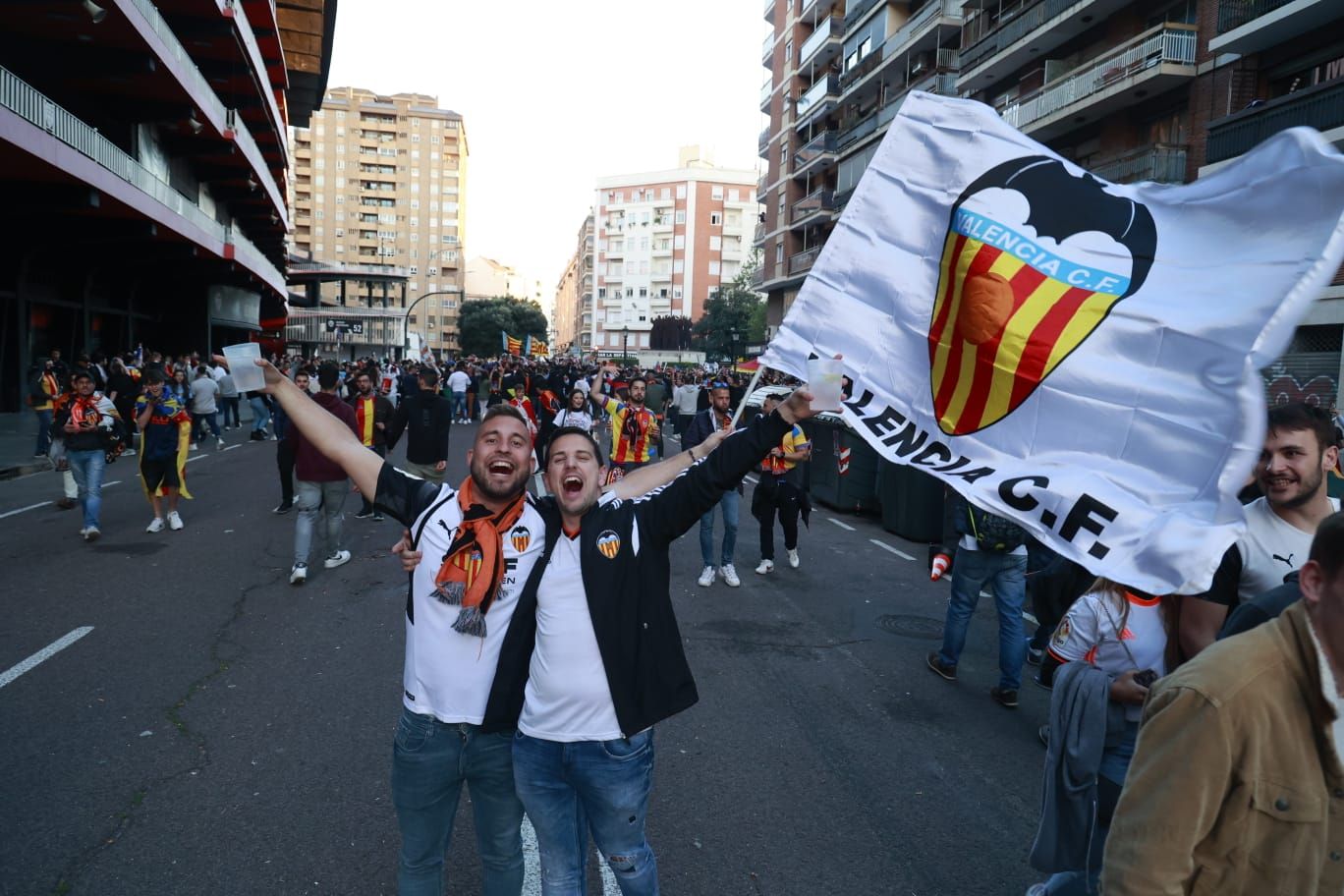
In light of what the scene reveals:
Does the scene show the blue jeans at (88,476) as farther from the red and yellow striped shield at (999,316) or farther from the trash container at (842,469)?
the red and yellow striped shield at (999,316)

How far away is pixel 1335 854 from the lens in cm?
166

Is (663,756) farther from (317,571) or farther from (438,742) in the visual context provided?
(317,571)

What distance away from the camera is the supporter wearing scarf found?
263cm

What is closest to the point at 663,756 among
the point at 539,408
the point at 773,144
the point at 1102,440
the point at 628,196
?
the point at 1102,440

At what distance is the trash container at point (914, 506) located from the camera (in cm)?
1102

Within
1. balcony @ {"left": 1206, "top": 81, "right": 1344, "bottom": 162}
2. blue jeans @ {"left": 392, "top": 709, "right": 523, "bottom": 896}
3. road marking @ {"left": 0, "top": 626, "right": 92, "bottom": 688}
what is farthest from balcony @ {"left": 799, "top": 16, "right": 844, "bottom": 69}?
blue jeans @ {"left": 392, "top": 709, "right": 523, "bottom": 896}

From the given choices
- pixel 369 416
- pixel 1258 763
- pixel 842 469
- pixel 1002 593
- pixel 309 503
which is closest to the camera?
pixel 1258 763

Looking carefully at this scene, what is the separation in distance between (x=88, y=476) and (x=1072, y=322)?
9.95 m

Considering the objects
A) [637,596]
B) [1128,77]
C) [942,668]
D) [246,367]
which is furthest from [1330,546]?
[1128,77]

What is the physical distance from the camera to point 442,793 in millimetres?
2730

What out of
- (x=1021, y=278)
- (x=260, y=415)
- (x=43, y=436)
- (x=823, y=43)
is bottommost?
(x=43, y=436)

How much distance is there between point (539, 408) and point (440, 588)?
508 inches

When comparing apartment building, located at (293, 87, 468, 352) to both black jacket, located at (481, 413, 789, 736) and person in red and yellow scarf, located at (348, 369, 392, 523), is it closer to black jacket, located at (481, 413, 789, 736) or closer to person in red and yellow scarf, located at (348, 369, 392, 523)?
person in red and yellow scarf, located at (348, 369, 392, 523)

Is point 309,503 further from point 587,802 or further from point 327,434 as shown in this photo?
point 587,802
